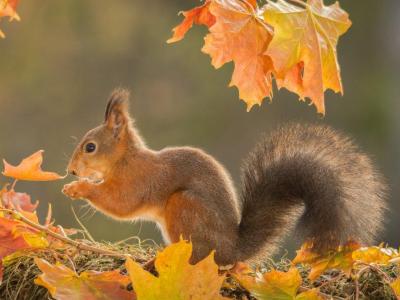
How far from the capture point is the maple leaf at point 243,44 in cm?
96

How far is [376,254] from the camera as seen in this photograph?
1.10 metres

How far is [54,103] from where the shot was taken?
3.92m

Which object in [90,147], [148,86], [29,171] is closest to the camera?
[29,171]

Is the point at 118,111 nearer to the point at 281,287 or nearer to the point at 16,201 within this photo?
the point at 16,201

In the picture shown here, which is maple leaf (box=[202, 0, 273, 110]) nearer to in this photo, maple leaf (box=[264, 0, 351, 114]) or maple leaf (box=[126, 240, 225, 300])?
maple leaf (box=[264, 0, 351, 114])

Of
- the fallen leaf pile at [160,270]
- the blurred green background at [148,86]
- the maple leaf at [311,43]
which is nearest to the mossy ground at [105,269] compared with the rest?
the fallen leaf pile at [160,270]

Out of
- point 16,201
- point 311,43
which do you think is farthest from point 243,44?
point 16,201

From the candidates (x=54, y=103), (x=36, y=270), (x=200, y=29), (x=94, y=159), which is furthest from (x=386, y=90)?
(x=36, y=270)

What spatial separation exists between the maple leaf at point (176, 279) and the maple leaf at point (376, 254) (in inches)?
12.5

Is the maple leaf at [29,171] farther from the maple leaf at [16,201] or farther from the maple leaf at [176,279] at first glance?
the maple leaf at [176,279]

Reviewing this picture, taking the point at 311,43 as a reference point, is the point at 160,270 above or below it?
below

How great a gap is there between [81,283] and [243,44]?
14.0 inches

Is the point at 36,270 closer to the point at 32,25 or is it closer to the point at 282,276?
the point at 282,276

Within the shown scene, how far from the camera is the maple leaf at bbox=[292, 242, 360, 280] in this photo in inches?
41.1
